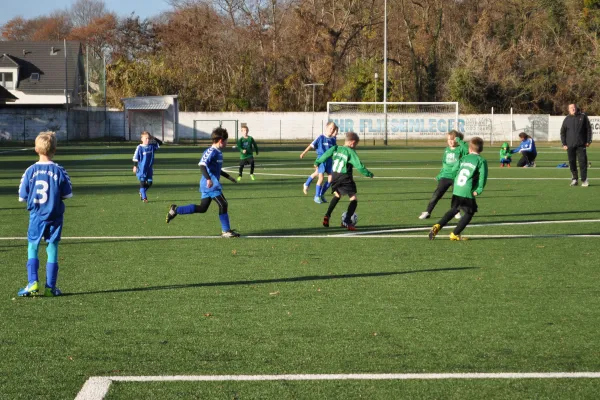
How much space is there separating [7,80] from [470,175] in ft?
240

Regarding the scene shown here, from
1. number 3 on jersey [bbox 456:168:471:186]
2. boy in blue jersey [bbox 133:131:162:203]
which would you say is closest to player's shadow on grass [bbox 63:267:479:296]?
number 3 on jersey [bbox 456:168:471:186]

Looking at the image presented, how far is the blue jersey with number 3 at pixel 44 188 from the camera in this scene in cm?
756

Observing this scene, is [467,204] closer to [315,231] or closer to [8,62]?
[315,231]

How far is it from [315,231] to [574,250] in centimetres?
378

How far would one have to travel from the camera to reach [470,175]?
11.6 m

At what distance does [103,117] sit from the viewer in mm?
63719

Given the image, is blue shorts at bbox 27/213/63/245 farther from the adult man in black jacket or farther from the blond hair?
the adult man in black jacket

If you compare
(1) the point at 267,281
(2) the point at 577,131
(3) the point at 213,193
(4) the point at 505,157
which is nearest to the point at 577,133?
(2) the point at 577,131

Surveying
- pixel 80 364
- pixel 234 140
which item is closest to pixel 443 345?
pixel 80 364

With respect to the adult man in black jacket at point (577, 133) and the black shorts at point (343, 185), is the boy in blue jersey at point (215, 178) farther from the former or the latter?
the adult man in black jacket at point (577, 133)

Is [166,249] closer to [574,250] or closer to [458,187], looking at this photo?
[458,187]

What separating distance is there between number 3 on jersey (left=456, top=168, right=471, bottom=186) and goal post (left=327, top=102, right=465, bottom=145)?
4550 centimetres

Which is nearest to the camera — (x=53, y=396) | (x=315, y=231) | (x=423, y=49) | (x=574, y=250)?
(x=53, y=396)

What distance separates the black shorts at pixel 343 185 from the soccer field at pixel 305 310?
658 mm
